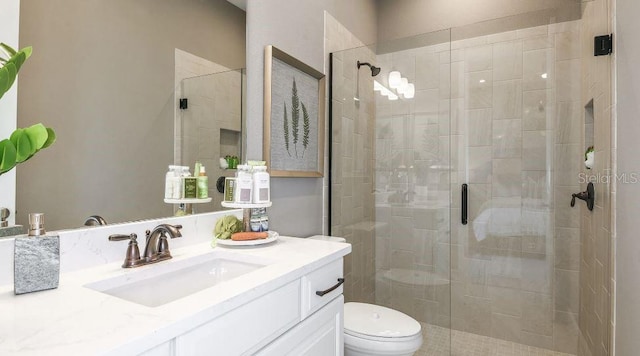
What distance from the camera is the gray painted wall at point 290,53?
1.66 meters

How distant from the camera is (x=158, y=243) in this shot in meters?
1.12

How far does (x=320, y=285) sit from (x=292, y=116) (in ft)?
3.41

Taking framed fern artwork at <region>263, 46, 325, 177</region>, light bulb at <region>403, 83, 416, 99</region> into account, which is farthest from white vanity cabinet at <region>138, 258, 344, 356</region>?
light bulb at <region>403, 83, 416, 99</region>

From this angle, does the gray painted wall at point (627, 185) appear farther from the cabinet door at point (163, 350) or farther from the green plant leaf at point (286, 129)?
the cabinet door at point (163, 350)

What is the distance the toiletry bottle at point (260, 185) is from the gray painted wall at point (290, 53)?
190 millimetres

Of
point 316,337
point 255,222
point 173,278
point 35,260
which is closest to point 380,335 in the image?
point 316,337

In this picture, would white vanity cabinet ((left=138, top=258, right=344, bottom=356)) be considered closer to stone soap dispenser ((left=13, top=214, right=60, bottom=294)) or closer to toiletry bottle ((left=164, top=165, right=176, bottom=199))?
stone soap dispenser ((left=13, top=214, right=60, bottom=294))

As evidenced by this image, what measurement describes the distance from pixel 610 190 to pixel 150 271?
82.9 inches

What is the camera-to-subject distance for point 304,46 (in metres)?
2.08

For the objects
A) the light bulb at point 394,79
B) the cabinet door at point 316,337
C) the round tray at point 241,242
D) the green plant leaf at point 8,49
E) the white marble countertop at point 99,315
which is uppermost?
the light bulb at point 394,79

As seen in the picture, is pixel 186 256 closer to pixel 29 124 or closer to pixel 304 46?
pixel 29 124

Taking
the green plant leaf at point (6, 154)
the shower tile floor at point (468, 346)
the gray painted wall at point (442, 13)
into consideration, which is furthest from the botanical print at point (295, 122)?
the shower tile floor at point (468, 346)

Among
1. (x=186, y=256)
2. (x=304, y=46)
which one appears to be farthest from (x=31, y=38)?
(x=304, y=46)

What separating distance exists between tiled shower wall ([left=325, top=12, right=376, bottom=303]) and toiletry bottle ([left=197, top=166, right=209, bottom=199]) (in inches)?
43.8
